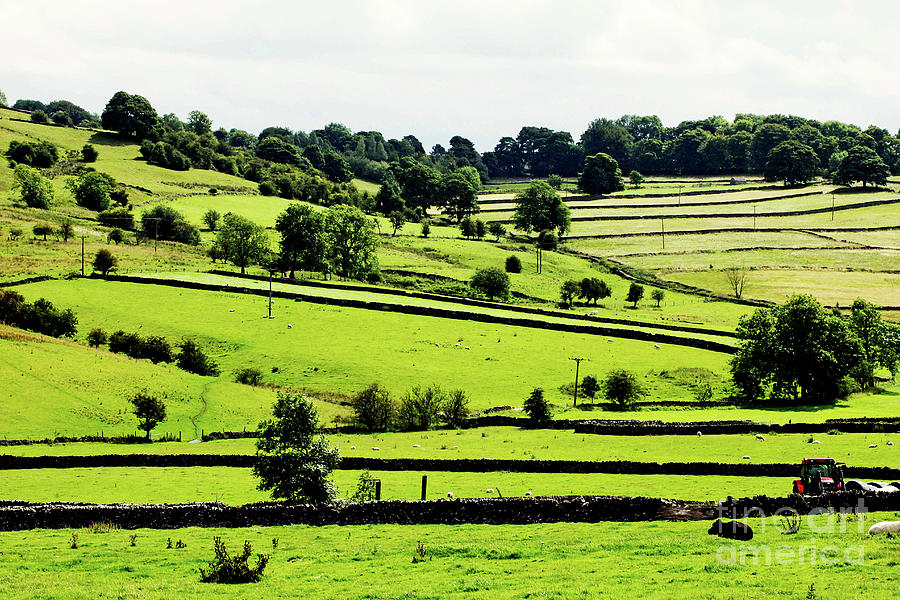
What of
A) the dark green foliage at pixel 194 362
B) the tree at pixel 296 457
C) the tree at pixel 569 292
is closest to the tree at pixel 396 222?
the tree at pixel 569 292

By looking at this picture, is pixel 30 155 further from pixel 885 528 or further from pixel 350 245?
pixel 885 528

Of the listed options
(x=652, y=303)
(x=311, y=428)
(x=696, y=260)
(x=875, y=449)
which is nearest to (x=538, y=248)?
(x=696, y=260)

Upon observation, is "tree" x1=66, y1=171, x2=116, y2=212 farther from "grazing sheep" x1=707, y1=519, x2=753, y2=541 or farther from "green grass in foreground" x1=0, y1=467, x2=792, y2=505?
"grazing sheep" x1=707, y1=519, x2=753, y2=541

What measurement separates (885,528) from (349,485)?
23.5 meters

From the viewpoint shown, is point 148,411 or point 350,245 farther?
point 350,245

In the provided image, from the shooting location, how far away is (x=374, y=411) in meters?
57.8

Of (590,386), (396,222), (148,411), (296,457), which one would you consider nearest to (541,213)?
(396,222)

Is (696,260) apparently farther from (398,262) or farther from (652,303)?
(398,262)

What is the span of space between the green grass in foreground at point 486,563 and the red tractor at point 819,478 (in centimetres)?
642

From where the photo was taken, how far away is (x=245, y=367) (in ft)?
228

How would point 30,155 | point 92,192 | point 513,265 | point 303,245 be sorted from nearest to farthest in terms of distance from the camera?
point 303,245, point 513,265, point 92,192, point 30,155

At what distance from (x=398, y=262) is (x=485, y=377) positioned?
51917 millimetres

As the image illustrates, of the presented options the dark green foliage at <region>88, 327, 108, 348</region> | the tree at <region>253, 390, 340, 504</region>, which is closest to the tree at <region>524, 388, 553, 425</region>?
the tree at <region>253, 390, 340, 504</region>

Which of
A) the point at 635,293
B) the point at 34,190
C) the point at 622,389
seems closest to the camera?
the point at 622,389
